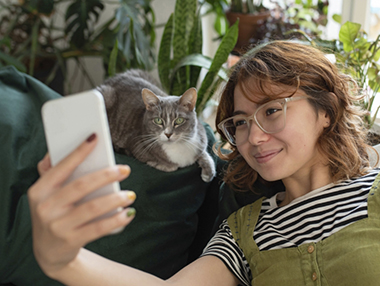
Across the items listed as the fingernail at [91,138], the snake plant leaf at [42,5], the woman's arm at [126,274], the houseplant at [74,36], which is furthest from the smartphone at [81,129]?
the snake plant leaf at [42,5]

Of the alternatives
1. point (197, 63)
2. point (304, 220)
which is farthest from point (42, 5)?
point (304, 220)

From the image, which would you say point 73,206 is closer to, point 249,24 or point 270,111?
point 270,111

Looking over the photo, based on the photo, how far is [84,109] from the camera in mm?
515

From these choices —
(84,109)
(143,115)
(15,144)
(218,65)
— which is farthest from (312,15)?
(84,109)

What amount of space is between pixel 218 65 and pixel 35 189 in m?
1.15

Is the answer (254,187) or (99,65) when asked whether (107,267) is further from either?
(99,65)

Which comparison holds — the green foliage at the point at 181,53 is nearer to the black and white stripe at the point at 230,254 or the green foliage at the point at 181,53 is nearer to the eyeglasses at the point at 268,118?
the eyeglasses at the point at 268,118

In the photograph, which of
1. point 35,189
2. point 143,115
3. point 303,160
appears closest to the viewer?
point 35,189

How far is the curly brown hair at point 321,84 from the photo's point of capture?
962 millimetres

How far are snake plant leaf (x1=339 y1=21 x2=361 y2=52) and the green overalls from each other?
65cm

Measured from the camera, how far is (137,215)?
1.12 metres

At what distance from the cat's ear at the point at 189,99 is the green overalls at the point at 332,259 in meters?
0.50

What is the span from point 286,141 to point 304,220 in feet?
0.71

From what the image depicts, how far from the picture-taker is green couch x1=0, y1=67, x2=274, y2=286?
1.09 meters
